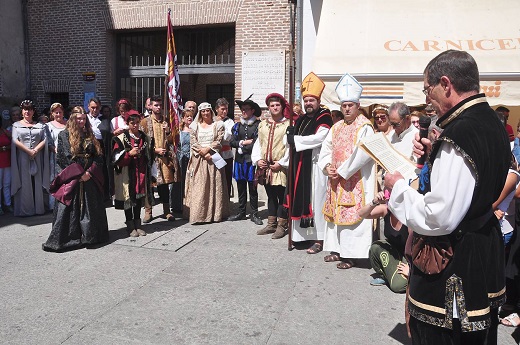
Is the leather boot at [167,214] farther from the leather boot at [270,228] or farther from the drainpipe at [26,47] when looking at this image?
the drainpipe at [26,47]

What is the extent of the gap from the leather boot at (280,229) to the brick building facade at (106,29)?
4.38 metres

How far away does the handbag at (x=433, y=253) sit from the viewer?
6.05ft

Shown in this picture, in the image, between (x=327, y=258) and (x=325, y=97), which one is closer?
(x=327, y=258)

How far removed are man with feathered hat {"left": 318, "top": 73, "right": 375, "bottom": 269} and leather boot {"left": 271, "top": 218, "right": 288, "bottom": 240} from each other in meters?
1.22

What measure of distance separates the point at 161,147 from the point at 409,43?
179 inches

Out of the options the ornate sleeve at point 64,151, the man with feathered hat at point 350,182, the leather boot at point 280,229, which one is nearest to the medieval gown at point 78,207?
the ornate sleeve at point 64,151

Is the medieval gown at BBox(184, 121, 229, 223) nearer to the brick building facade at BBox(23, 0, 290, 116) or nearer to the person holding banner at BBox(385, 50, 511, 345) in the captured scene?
the brick building facade at BBox(23, 0, 290, 116)

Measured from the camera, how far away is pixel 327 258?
4871mm

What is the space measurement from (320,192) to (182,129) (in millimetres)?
3120

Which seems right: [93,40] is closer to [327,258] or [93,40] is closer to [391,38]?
[391,38]

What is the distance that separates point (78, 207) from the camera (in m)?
5.17

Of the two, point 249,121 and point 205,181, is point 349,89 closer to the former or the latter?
point 249,121

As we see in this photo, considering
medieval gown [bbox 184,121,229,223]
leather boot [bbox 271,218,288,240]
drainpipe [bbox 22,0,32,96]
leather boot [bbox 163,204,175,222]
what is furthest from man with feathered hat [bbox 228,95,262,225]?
drainpipe [bbox 22,0,32,96]

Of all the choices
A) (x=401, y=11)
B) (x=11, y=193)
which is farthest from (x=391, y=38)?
(x=11, y=193)
